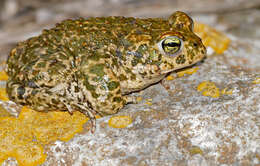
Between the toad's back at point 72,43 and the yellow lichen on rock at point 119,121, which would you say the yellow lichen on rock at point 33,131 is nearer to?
the yellow lichen on rock at point 119,121

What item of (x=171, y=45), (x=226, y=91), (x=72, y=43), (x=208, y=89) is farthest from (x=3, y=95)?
(x=226, y=91)

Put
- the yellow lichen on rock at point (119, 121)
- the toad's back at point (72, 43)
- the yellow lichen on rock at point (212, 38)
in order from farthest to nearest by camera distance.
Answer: the yellow lichen on rock at point (212, 38) → the toad's back at point (72, 43) → the yellow lichen on rock at point (119, 121)

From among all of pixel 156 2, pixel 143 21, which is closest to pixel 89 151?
pixel 143 21

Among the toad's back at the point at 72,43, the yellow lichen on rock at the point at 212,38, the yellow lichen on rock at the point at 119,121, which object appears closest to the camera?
the yellow lichen on rock at the point at 119,121

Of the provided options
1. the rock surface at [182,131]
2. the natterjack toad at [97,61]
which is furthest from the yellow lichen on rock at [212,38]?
the natterjack toad at [97,61]

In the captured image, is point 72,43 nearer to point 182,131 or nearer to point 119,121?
point 119,121

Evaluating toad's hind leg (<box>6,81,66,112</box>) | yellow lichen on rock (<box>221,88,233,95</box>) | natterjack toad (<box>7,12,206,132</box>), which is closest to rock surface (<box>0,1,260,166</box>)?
yellow lichen on rock (<box>221,88,233,95</box>)

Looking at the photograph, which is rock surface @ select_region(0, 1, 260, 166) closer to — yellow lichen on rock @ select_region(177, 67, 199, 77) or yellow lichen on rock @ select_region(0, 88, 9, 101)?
yellow lichen on rock @ select_region(177, 67, 199, 77)

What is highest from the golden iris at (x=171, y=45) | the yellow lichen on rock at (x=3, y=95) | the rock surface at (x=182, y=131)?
the golden iris at (x=171, y=45)

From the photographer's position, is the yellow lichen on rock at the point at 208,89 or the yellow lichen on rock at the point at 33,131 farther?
the yellow lichen on rock at the point at 208,89
